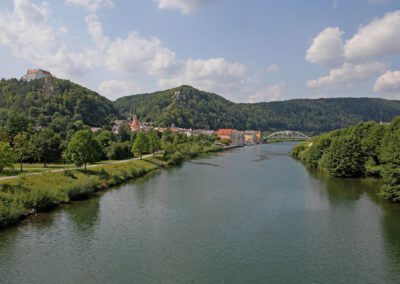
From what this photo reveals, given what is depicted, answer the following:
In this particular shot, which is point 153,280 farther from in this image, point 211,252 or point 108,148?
point 108,148

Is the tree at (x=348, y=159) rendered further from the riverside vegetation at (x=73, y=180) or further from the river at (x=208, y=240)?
the riverside vegetation at (x=73, y=180)

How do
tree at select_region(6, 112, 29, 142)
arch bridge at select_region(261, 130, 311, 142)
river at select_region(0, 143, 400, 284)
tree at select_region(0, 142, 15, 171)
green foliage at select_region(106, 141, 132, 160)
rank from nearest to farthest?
river at select_region(0, 143, 400, 284)
tree at select_region(0, 142, 15, 171)
tree at select_region(6, 112, 29, 142)
green foliage at select_region(106, 141, 132, 160)
arch bridge at select_region(261, 130, 311, 142)

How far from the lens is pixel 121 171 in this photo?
40750mm

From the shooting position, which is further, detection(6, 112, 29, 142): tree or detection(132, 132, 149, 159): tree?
detection(132, 132, 149, 159): tree

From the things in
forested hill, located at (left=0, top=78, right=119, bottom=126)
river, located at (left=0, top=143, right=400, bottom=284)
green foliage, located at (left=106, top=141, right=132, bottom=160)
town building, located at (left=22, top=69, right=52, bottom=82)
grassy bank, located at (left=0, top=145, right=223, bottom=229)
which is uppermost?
town building, located at (left=22, top=69, right=52, bottom=82)

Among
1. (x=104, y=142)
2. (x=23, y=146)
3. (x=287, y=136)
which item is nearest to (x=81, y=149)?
(x=23, y=146)

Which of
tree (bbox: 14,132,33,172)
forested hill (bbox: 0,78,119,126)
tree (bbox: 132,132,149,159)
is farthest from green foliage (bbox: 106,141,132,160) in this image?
forested hill (bbox: 0,78,119,126)

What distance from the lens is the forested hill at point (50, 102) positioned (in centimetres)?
8575

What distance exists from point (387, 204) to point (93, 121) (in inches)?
3169

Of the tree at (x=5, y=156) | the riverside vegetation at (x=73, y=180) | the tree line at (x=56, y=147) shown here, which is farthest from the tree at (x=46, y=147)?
the tree at (x=5, y=156)

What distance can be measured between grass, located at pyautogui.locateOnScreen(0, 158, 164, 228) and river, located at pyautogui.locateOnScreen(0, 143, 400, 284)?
0.92 m

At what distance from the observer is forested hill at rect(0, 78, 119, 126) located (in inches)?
3376

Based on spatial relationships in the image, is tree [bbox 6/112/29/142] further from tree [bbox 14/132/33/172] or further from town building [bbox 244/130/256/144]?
town building [bbox 244/130/256/144]

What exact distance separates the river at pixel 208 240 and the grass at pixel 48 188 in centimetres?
92
